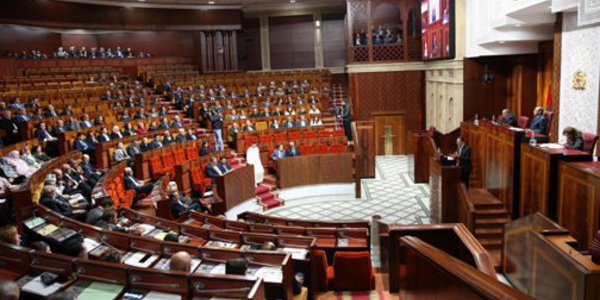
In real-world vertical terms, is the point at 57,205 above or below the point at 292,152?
above

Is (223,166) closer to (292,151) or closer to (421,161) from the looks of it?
(292,151)

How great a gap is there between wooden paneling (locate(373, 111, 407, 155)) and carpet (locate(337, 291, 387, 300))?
11387 mm

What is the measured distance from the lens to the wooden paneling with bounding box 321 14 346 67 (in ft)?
67.5

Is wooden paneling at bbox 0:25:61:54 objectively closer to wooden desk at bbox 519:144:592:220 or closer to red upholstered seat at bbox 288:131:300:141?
red upholstered seat at bbox 288:131:300:141

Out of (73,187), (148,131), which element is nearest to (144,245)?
(73,187)

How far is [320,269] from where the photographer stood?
17.3 ft

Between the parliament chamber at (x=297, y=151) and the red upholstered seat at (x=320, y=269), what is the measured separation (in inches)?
1.2

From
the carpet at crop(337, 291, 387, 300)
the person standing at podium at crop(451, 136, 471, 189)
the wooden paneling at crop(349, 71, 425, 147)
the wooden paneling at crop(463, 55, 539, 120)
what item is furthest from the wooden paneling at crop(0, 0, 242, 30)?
the carpet at crop(337, 291, 387, 300)

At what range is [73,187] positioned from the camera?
7.63 m

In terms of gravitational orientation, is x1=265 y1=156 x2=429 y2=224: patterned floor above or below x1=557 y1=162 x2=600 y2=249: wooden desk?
below

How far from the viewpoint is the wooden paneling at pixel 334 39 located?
20.6 meters

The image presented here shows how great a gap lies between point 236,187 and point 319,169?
2767 mm

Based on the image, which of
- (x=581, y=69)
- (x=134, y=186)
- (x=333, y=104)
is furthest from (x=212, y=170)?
(x=333, y=104)

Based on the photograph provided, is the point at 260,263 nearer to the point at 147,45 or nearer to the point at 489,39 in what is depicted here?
the point at 489,39
